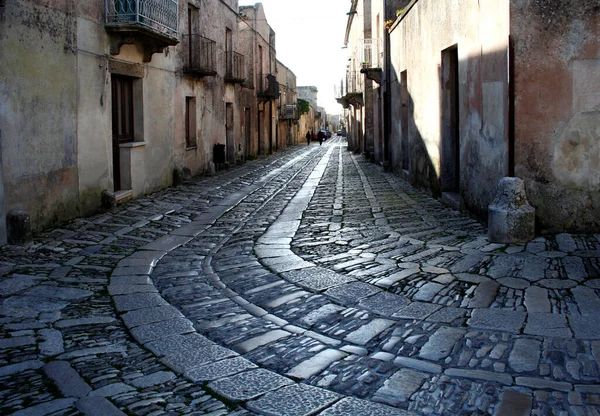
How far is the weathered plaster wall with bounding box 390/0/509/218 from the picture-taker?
7365mm

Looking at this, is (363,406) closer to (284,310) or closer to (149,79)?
(284,310)

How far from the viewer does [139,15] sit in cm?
1127

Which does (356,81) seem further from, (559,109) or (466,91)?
(559,109)

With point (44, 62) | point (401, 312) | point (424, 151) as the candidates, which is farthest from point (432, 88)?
point (401, 312)

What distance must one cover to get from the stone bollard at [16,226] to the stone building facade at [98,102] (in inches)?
3.4

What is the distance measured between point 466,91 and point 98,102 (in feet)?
19.5

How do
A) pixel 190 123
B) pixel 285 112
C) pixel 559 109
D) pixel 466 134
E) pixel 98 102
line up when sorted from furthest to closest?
pixel 285 112 < pixel 190 123 < pixel 98 102 < pixel 466 134 < pixel 559 109

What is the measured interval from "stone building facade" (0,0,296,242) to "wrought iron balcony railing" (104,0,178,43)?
19mm

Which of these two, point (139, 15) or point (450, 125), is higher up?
point (139, 15)

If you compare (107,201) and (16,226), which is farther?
(107,201)

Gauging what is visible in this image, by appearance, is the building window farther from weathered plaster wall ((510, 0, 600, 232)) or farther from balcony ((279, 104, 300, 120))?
balcony ((279, 104, 300, 120))

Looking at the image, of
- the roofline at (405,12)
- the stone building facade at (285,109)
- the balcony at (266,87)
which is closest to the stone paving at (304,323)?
the roofline at (405,12)

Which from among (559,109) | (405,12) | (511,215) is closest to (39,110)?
(511,215)

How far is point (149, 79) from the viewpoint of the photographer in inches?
522
